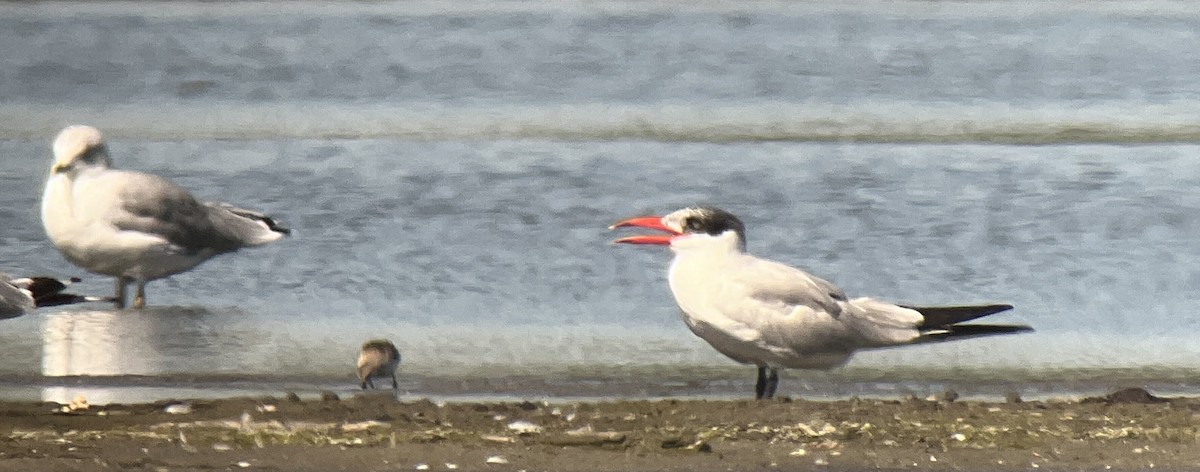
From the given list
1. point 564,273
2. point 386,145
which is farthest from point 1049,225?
point 386,145

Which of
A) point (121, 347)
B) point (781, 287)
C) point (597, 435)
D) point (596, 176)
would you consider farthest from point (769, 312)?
point (596, 176)

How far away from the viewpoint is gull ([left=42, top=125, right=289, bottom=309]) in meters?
9.02

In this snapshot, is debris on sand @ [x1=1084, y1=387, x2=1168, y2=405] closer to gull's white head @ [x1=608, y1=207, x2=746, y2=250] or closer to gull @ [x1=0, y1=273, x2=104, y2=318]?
gull's white head @ [x1=608, y1=207, x2=746, y2=250]

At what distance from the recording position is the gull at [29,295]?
Result: 7707mm

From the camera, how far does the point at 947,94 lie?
16328 millimetres

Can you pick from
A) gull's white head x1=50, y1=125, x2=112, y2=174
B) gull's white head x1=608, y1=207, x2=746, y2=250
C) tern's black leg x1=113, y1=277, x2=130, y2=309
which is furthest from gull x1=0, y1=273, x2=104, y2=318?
gull's white head x1=608, y1=207, x2=746, y2=250

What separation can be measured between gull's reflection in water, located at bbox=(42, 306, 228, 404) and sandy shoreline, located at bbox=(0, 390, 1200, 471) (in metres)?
0.51

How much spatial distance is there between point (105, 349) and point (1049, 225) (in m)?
4.96

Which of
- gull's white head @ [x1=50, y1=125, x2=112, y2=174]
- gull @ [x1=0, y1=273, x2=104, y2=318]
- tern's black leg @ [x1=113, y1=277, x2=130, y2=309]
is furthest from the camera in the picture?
gull's white head @ [x1=50, y1=125, x2=112, y2=174]

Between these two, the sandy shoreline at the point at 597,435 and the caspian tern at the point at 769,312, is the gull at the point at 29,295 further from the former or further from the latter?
the caspian tern at the point at 769,312

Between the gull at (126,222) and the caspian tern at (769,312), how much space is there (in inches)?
112

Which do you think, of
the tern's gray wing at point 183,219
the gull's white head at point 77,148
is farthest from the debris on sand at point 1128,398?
the gull's white head at point 77,148

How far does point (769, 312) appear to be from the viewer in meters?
6.68

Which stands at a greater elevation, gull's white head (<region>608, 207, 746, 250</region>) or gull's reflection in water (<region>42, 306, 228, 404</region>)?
gull's white head (<region>608, 207, 746, 250</region>)
